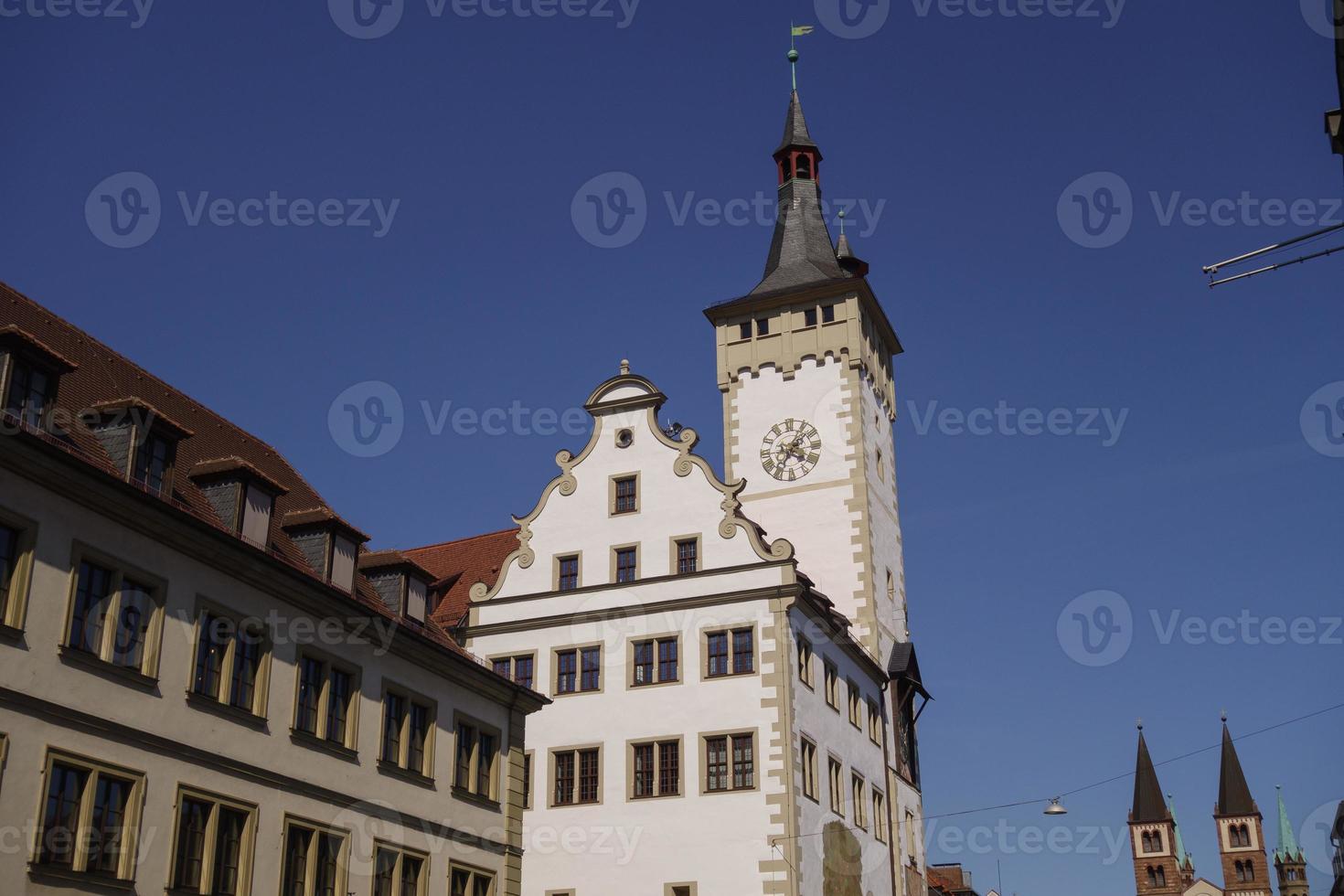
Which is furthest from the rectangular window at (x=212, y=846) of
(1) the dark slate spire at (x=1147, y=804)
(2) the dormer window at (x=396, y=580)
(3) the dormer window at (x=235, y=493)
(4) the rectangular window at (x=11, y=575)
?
(1) the dark slate spire at (x=1147, y=804)

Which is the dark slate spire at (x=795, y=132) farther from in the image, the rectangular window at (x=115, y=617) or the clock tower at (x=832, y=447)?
the rectangular window at (x=115, y=617)

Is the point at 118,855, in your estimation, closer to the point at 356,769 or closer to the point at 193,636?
the point at 193,636

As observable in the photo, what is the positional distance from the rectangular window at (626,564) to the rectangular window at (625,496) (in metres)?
1.34

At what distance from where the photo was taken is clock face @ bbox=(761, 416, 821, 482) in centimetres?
5647

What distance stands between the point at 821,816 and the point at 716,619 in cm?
668

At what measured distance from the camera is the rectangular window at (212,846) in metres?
26.0

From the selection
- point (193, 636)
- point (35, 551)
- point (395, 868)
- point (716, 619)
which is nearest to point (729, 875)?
point (716, 619)

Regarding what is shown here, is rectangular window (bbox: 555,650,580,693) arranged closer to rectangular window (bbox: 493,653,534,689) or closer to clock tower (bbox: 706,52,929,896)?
rectangular window (bbox: 493,653,534,689)

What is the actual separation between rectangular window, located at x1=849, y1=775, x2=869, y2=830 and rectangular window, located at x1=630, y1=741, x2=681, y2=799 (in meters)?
6.97

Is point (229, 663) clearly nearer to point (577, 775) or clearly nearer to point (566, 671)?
point (577, 775)

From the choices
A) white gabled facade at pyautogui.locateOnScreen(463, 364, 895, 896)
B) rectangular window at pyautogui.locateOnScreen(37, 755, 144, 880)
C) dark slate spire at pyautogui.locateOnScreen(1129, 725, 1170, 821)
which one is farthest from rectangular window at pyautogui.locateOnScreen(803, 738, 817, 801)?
dark slate spire at pyautogui.locateOnScreen(1129, 725, 1170, 821)

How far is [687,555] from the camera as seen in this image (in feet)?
155

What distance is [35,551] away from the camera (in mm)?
23703

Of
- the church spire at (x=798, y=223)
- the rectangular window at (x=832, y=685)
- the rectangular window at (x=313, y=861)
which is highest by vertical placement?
the church spire at (x=798, y=223)
